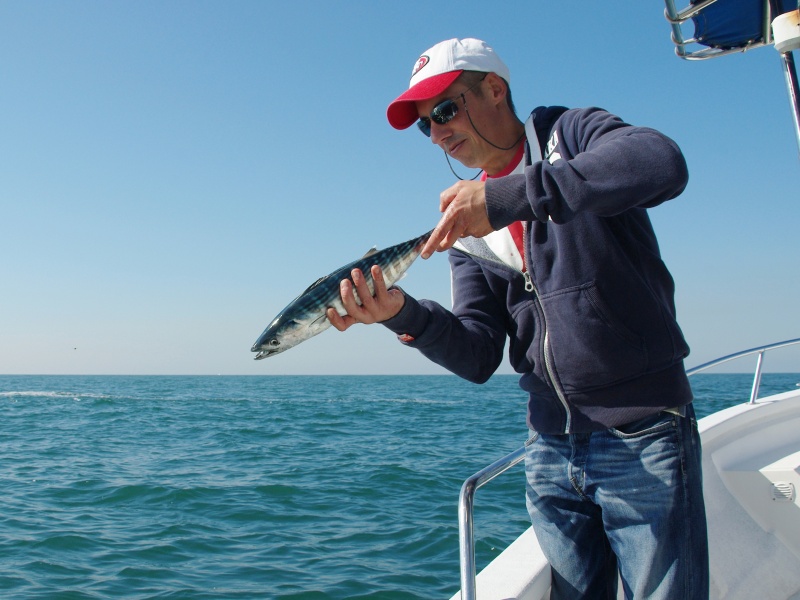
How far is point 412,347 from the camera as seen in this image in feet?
7.55

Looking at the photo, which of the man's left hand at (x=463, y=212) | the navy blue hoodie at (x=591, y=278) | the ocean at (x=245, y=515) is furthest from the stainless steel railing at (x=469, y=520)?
the ocean at (x=245, y=515)

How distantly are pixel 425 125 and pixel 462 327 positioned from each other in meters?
0.76

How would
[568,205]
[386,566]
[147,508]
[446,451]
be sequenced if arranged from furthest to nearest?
[446,451], [147,508], [386,566], [568,205]

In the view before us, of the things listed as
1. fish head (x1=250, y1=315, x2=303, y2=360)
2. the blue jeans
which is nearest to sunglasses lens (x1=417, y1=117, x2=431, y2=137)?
fish head (x1=250, y1=315, x2=303, y2=360)

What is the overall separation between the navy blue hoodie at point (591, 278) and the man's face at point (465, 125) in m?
0.19

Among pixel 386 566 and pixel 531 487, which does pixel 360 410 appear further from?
pixel 531 487

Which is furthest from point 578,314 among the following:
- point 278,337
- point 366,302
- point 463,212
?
point 278,337

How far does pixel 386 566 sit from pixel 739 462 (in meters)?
4.21

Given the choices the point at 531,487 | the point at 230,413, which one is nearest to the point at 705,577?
the point at 531,487

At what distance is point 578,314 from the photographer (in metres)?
1.93

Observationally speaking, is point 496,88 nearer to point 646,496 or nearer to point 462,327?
point 462,327

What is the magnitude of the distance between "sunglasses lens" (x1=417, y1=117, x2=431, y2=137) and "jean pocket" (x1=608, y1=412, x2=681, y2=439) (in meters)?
1.22

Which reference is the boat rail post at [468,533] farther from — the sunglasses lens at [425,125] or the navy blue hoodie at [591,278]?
the sunglasses lens at [425,125]

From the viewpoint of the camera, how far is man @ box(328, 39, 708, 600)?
1.67 metres
